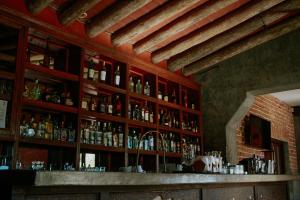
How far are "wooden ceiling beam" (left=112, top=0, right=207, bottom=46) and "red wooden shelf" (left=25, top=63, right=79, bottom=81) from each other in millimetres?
872

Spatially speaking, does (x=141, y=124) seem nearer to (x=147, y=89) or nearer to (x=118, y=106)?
(x=118, y=106)

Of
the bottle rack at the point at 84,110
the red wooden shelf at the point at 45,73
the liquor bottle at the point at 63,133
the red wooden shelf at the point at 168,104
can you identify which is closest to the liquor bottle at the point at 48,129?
the bottle rack at the point at 84,110

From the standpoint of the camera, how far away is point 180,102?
6.07 m

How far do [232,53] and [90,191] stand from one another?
406 cm

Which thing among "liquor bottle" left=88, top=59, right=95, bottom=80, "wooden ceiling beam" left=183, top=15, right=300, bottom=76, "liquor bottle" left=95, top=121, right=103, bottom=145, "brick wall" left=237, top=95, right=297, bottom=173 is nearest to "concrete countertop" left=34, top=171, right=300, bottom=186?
"liquor bottle" left=95, top=121, right=103, bottom=145

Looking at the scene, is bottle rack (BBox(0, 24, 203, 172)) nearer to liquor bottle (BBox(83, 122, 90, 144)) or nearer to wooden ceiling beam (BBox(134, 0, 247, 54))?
liquor bottle (BBox(83, 122, 90, 144))

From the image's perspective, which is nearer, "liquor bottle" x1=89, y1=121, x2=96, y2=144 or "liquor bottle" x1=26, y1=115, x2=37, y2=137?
"liquor bottle" x1=26, y1=115, x2=37, y2=137

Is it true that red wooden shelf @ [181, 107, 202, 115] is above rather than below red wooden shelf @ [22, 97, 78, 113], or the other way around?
above

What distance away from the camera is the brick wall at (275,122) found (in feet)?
22.8

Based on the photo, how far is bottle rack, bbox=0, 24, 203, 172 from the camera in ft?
12.8

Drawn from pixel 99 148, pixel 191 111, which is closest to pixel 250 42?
pixel 191 111

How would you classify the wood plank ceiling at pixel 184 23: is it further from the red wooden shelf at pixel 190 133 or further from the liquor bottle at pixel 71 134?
the liquor bottle at pixel 71 134

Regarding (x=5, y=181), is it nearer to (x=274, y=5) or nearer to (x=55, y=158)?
(x=55, y=158)

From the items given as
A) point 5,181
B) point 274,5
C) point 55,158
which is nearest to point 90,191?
point 5,181
